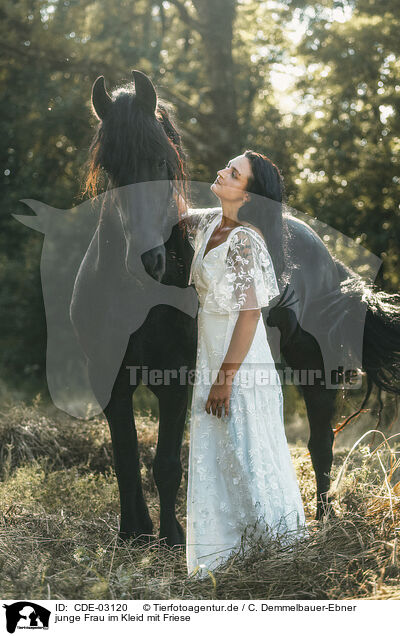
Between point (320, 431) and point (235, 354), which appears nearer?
point (235, 354)

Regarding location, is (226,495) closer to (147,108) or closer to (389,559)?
(389,559)

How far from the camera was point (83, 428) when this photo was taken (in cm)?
546

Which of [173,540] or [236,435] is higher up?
[236,435]

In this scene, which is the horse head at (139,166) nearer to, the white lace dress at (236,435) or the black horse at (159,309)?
the black horse at (159,309)

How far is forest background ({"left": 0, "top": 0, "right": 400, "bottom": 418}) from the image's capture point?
25.1 ft

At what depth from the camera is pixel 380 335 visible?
3844 mm

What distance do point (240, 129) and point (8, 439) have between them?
5233 millimetres

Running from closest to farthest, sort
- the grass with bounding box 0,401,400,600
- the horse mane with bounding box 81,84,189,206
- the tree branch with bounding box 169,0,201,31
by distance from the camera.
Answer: the grass with bounding box 0,401,400,600
the horse mane with bounding box 81,84,189,206
the tree branch with bounding box 169,0,201,31

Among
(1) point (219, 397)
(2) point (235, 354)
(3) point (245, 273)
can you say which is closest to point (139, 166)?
(3) point (245, 273)

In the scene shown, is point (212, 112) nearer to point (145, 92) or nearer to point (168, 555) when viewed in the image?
point (145, 92)

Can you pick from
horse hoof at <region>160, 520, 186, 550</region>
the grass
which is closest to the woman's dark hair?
the grass

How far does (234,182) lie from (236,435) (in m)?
1.16

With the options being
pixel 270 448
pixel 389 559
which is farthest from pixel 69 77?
pixel 389 559
